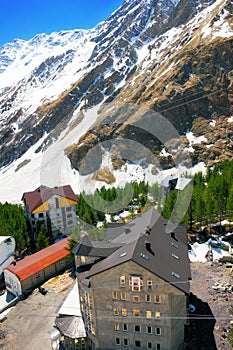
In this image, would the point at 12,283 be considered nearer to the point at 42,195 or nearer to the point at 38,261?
the point at 38,261

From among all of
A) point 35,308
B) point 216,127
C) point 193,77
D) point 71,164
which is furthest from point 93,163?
point 35,308

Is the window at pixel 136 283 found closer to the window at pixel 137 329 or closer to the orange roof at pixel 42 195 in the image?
the window at pixel 137 329

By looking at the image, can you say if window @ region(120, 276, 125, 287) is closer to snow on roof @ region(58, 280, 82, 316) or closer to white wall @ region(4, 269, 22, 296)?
snow on roof @ region(58, 280, 82, 316)

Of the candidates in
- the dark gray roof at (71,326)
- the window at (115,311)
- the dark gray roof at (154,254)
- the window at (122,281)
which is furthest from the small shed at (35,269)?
the window at (122,281)

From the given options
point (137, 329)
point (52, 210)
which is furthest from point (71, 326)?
point (52, 210)

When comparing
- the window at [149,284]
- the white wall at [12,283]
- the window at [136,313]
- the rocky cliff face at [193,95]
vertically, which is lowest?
the white wall at [12,283]
